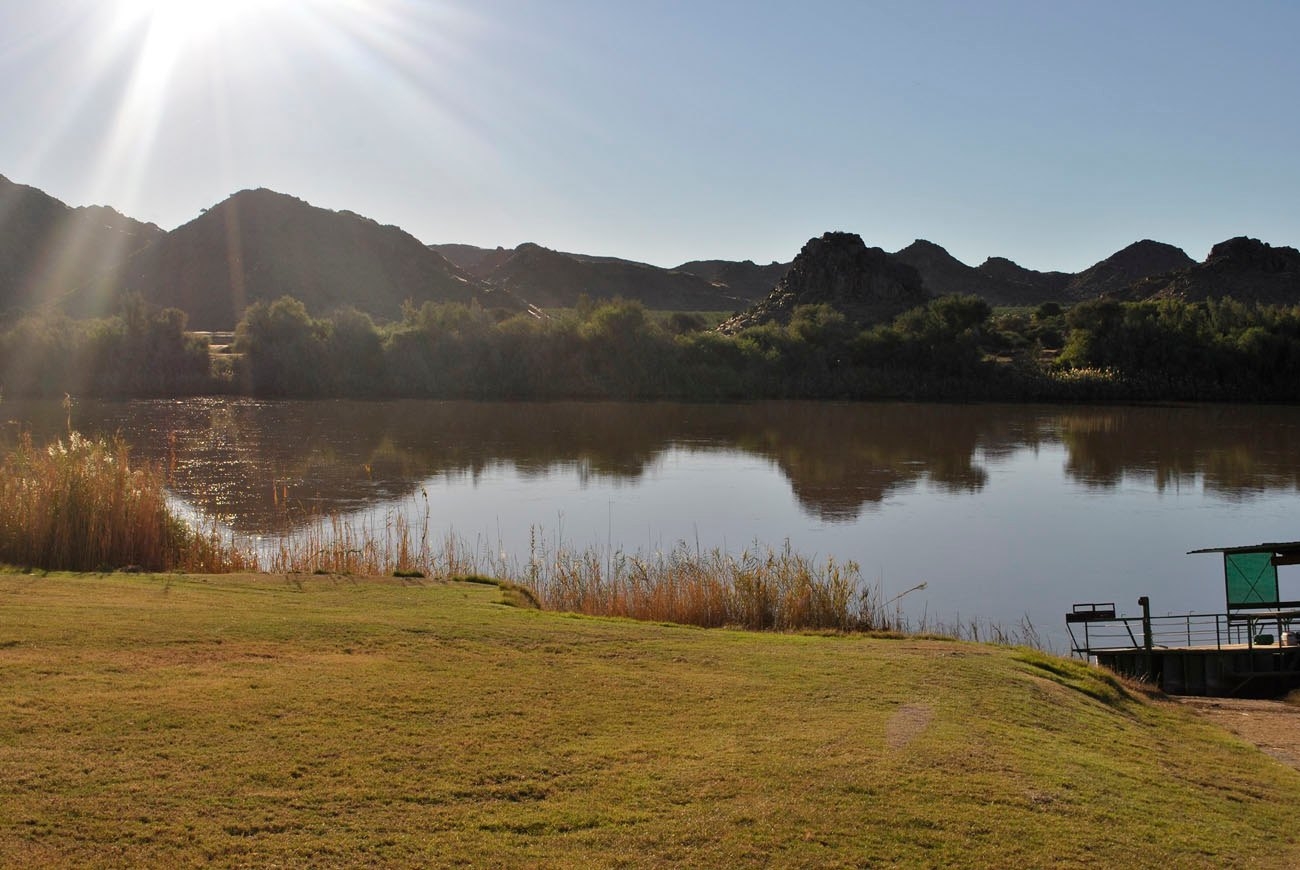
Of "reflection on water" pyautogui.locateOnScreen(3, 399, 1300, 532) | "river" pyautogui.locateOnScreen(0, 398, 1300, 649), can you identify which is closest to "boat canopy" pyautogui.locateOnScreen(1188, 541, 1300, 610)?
"river" pyautogui.locateOnScreen(0, 398, 1300, 649)

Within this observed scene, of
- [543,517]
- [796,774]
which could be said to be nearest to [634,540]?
[543,517]

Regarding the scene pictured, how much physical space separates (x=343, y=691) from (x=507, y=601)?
15.8ft

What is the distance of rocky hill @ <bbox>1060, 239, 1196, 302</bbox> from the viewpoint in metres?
166

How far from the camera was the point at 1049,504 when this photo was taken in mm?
27641

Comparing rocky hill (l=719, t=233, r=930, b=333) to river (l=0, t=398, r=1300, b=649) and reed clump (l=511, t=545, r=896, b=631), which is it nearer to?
river (l=0, t=398, r=1300, b=649)

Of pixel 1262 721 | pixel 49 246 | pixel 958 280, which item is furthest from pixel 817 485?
pixel 958 280

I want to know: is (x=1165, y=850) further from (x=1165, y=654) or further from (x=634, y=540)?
(x=634, y=540)

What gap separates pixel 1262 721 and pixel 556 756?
814 cm

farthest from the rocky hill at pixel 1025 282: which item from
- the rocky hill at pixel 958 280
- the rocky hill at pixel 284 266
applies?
the rocky hill at pixel 284 266

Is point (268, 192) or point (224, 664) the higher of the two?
point (268, 192)

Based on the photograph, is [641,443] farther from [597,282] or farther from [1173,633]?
[597,282]

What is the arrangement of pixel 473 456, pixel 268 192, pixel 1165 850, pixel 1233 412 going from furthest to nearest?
pixel 268 192 < pixel 1233 412 < pixel 473 456 < pixel 1165 850

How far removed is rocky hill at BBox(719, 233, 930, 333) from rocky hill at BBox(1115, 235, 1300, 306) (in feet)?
86.1

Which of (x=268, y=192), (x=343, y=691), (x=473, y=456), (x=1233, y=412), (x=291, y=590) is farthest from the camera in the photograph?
(x=268, y=192)
